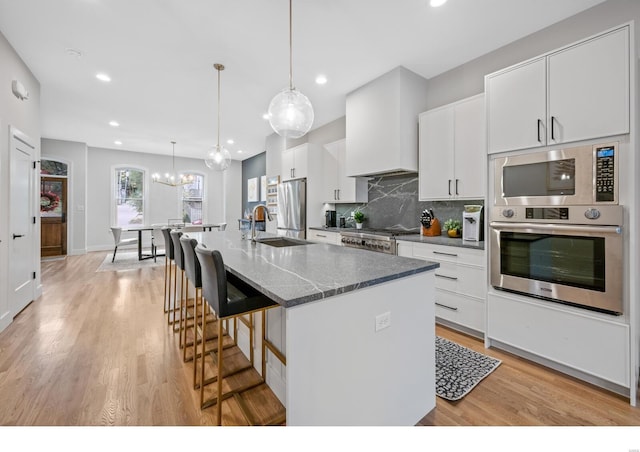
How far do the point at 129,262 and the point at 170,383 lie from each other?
5.31m

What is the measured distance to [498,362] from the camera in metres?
2.21

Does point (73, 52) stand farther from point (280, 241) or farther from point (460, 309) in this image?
point (460, 309)

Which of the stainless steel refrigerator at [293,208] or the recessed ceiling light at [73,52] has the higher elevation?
the recessed ceiling light at [73,52]

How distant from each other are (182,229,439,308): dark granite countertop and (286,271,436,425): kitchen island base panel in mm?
54

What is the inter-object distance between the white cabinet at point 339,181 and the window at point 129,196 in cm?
631

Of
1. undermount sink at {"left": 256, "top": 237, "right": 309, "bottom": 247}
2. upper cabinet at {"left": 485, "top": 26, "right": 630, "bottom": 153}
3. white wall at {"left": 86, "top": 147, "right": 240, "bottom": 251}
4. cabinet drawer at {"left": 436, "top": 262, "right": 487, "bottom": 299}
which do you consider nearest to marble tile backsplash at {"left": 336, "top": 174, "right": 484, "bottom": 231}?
cabinet drawer at {"left": 436, "top": 262, "right": 487, "bottom": 299}

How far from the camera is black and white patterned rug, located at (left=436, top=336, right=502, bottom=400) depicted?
187cm

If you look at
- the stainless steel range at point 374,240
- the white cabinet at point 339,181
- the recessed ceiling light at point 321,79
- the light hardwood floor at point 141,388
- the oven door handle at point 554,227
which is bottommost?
the light hardwood floor at point 141,388

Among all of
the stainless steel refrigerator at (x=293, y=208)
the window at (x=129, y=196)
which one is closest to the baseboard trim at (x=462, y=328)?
the stainless steel refrigerator at (x=293, y=208)

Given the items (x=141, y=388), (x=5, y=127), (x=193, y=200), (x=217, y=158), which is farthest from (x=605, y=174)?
(x=193, y=200)

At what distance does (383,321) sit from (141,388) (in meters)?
1.69

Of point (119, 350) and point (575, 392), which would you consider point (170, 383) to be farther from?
point (575, 392)

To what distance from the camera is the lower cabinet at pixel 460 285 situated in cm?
253

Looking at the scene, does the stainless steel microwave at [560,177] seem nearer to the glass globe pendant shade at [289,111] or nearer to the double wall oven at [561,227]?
the double wall oven at [561,227]
